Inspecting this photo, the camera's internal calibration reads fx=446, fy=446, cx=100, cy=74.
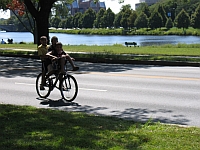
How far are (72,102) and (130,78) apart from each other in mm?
4922

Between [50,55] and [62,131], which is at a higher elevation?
[50,55]

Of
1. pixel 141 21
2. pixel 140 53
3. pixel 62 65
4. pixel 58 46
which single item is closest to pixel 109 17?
pixel 141 21

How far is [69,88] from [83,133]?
4.31 m

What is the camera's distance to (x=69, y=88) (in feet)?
36.4

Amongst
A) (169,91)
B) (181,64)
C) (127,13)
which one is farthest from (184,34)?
(169,91)

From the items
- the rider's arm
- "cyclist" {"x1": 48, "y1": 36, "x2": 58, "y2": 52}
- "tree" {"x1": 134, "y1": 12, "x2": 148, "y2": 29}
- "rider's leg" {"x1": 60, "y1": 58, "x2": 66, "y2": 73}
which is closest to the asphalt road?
"rider's leg" {"x1": 60, "y1": 58, "x2": 66, "y2": 73}

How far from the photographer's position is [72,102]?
11.0m

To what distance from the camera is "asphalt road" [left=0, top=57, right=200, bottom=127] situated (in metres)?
9.50

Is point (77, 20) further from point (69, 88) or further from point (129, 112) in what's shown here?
point (129, 112)

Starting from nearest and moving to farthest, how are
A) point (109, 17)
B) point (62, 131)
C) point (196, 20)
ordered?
point (62, 131)
point (196, 20)
point (109, 17)

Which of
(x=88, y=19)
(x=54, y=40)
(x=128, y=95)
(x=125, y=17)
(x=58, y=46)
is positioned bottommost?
(x=128, y=95)

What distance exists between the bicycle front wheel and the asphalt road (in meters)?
0.18

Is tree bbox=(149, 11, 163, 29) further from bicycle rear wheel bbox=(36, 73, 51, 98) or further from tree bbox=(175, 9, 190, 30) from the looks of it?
bicycle rear wheel bbox=(36, 73, 51, 98)

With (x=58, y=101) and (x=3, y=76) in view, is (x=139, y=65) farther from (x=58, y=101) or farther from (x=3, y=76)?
(x=58, y=101)
